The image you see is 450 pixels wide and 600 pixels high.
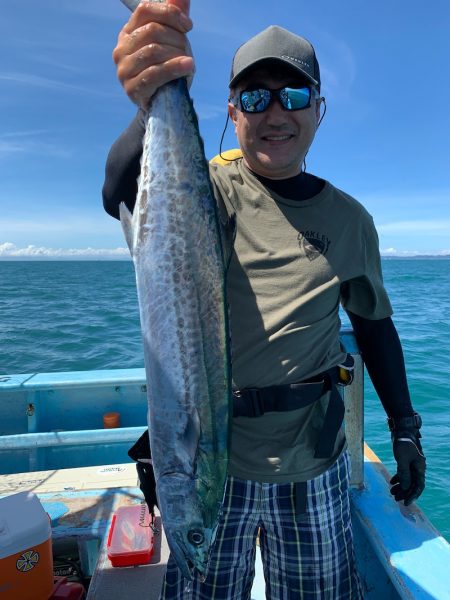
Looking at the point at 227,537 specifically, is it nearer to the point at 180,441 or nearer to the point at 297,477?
the point at 297,477

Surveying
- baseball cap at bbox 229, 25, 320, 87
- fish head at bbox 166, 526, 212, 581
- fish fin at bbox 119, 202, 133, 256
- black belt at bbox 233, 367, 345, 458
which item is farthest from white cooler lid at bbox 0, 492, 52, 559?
baseball cap at bbox 229, 25, 320, 87

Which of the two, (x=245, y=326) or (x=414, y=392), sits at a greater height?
(x=245, y=326)

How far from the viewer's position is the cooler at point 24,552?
2.26m

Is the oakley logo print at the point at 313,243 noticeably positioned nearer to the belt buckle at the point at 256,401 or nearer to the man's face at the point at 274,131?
the man's face at the point at 274,131

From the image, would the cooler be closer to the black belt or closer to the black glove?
the black belt

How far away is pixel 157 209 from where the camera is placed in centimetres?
155

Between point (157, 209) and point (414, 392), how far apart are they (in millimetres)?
10751

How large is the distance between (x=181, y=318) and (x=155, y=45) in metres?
0.85

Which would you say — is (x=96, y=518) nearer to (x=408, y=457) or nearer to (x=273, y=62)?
(x=408, y=457)

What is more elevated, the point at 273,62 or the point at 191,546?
the point at 273,62

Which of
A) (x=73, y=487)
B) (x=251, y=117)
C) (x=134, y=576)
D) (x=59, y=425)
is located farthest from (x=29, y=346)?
(x=251, y=117)

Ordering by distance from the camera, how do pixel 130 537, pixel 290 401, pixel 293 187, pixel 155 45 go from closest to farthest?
pixel 155 45 → pixel 290 401 → pixel 293 187 → pixel 130 537

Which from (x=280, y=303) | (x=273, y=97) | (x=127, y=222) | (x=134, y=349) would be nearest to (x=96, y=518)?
(x=280, y=303)

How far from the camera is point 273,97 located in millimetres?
1876
